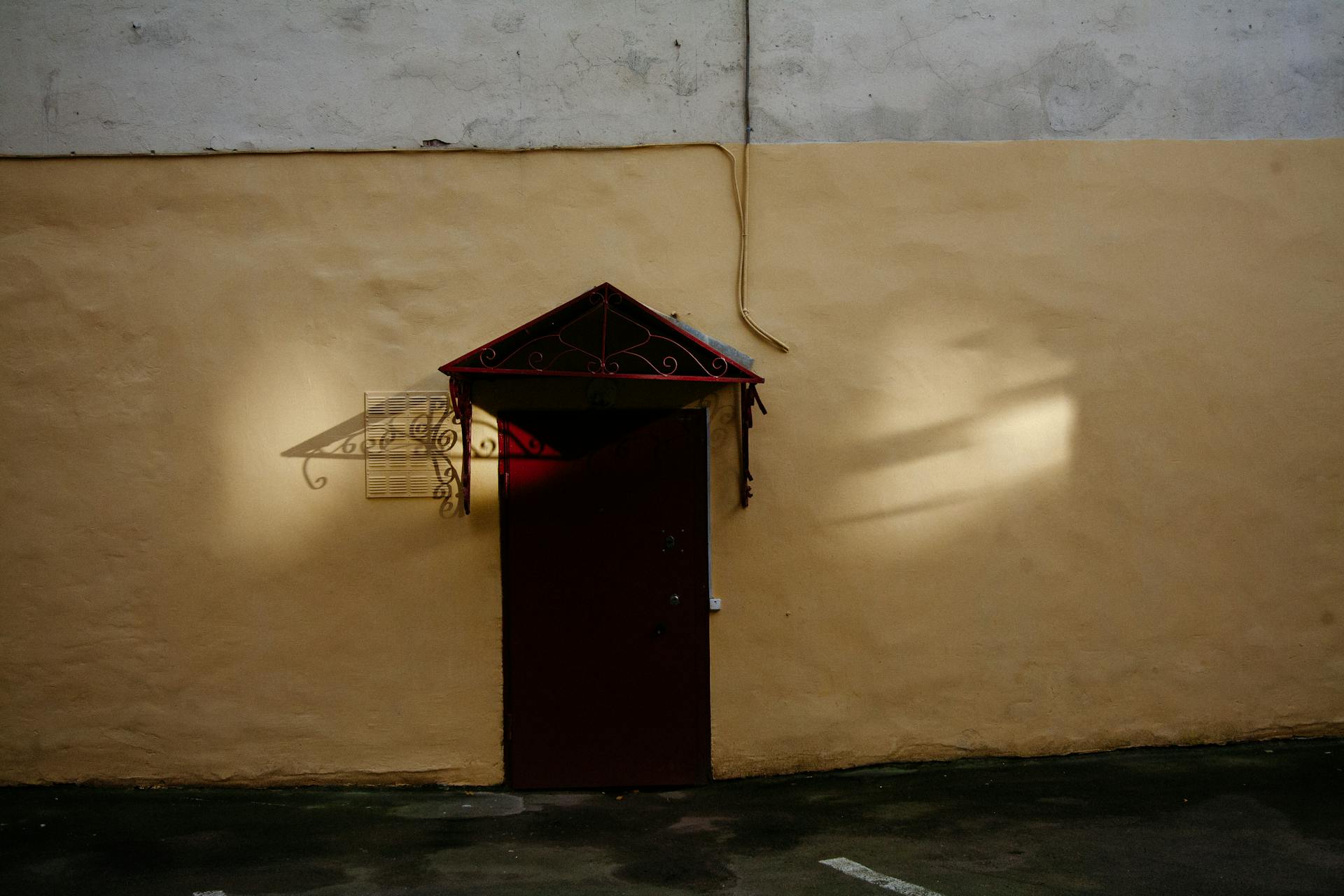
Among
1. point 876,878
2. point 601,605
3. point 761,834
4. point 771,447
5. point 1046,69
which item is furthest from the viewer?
point 1046,69

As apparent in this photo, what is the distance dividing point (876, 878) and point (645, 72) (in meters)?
4.61

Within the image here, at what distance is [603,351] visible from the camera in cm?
496

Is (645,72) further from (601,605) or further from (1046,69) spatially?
(601,605)

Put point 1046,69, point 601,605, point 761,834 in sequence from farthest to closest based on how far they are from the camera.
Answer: point 1046,69, point 601,605, point 761,834

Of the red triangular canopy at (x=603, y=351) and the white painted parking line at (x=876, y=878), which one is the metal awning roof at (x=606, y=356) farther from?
the white painted parking line at (x=876, y=878)

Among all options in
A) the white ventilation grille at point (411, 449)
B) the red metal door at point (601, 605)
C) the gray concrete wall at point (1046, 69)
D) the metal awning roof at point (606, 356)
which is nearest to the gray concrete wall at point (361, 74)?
the gray concrete wall at point (1046, 69)

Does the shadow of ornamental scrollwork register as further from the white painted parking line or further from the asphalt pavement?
the white painted parking line

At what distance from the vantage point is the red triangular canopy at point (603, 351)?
5.10 meters

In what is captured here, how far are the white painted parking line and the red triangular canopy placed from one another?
2.36 m

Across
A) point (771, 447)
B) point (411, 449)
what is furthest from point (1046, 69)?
point (411, 449)

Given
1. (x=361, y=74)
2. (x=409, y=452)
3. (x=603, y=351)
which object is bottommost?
(x=409, y=452)

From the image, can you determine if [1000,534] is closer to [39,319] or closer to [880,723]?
[880,723]

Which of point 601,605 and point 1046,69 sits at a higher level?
point 1046,69

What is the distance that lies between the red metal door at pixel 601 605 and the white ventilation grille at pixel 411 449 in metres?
0.36
